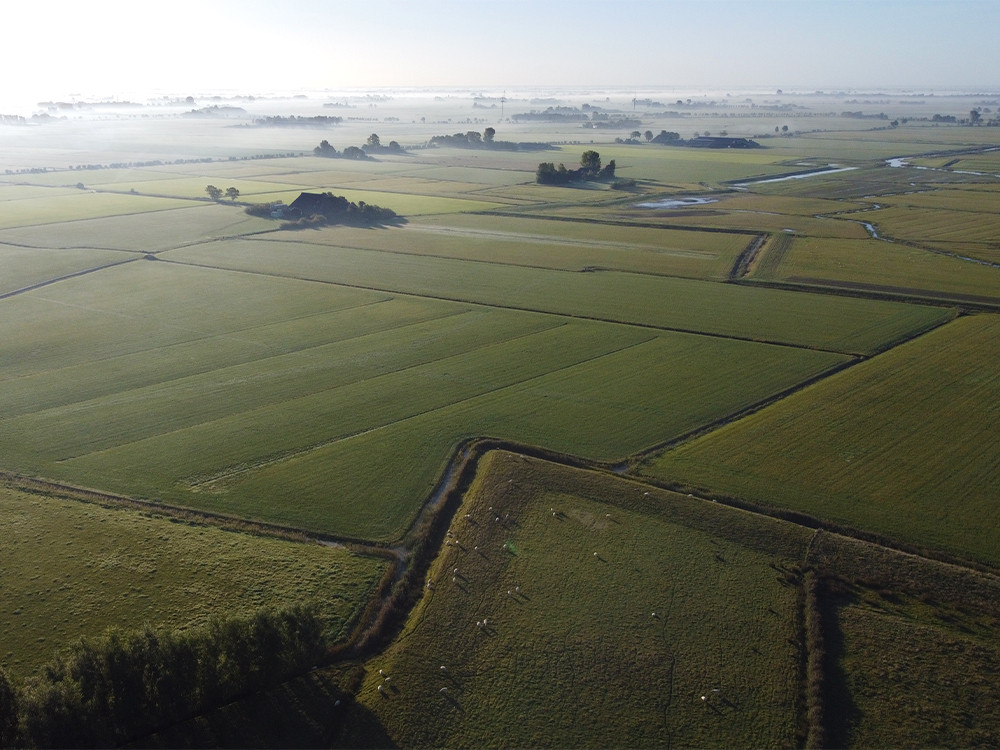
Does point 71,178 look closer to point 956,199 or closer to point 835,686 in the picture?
point 956,199

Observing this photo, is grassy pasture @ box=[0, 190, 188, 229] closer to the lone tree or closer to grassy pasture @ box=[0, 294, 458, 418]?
grassy pasture @ box=[0, 294, 458, 418]

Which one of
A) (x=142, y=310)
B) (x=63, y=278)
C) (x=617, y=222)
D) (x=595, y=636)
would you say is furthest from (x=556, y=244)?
(x=595, y=636)

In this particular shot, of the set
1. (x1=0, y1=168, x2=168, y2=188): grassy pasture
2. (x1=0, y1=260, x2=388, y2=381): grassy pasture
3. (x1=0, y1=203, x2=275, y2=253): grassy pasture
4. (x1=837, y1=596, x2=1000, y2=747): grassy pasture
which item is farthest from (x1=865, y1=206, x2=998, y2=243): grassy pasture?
(x1=0, y1=168, x2=168, y2=188): grassy pasture

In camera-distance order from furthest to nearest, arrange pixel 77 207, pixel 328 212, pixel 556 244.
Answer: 1. pixel 77 207
2. pixel 328 212
3. pixel 556 244

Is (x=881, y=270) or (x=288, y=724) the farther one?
(x=881, y=270)

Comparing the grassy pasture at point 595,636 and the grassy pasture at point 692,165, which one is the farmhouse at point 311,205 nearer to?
the grassy pasture at point 692,165
